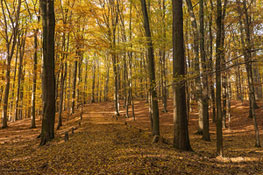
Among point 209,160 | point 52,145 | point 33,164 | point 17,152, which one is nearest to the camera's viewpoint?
point 33,164

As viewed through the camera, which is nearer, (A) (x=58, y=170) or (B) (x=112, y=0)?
(A) (x=58, y=170)

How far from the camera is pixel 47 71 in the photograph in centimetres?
832

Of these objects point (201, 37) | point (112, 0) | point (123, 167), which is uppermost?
point (112, 0)

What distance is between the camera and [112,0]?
17.2 meters

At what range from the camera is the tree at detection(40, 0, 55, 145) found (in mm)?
8211

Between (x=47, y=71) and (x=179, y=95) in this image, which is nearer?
(x=179, y=95)

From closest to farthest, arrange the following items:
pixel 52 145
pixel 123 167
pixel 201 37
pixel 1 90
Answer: pixel 123 167
pixel 52 145
pixel 201 37
pixel 1 90

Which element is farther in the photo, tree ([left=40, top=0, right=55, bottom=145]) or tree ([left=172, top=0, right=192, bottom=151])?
tree ([left=40, top=0, right=55, bottom=145])

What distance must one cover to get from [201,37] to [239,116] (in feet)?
40.3

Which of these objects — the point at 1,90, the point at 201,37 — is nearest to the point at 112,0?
the point at 201,37

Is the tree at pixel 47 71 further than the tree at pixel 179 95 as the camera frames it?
Yes

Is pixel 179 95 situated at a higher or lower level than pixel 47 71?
lower

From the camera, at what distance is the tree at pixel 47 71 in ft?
26.9

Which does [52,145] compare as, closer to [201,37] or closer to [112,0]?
[201,37]
